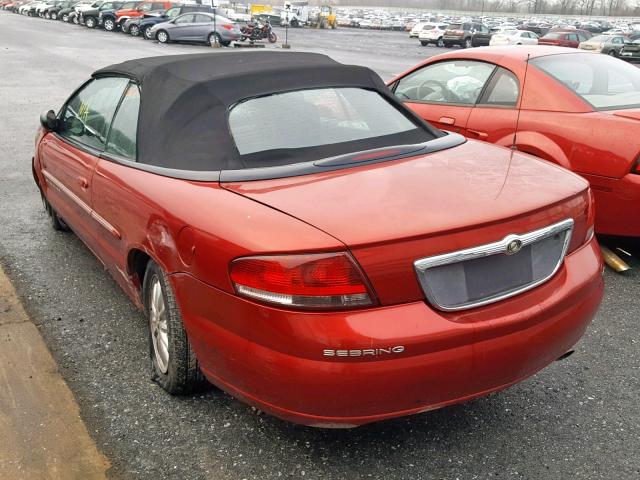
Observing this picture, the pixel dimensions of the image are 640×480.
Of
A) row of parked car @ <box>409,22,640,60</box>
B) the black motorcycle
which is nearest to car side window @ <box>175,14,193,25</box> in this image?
the black motorcycle

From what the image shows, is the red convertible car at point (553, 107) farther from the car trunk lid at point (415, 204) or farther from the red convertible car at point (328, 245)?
the car trunk lid at point (415, 204)

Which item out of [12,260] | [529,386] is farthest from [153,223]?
[12,260]

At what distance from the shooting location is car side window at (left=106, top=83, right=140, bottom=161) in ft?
10.5

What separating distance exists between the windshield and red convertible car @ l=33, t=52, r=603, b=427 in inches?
80.3

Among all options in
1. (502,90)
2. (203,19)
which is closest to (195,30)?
(203,19)

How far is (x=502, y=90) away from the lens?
5.19m

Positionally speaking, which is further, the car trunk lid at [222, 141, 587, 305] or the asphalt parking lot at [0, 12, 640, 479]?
the asphalt parking lot at [0, 12, 640, 479]

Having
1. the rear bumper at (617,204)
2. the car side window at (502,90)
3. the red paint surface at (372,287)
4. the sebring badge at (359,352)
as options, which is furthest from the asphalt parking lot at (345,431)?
the car side window at (502,90)

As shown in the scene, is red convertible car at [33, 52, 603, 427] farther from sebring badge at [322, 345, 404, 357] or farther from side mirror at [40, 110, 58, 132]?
side mirror at [40, 110, 58, 132]

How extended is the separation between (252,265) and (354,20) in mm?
76918

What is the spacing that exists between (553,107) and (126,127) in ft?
10.3

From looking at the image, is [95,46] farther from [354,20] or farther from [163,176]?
[354,20]

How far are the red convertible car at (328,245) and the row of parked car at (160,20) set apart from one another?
30354mm

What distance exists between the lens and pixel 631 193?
419 cm
